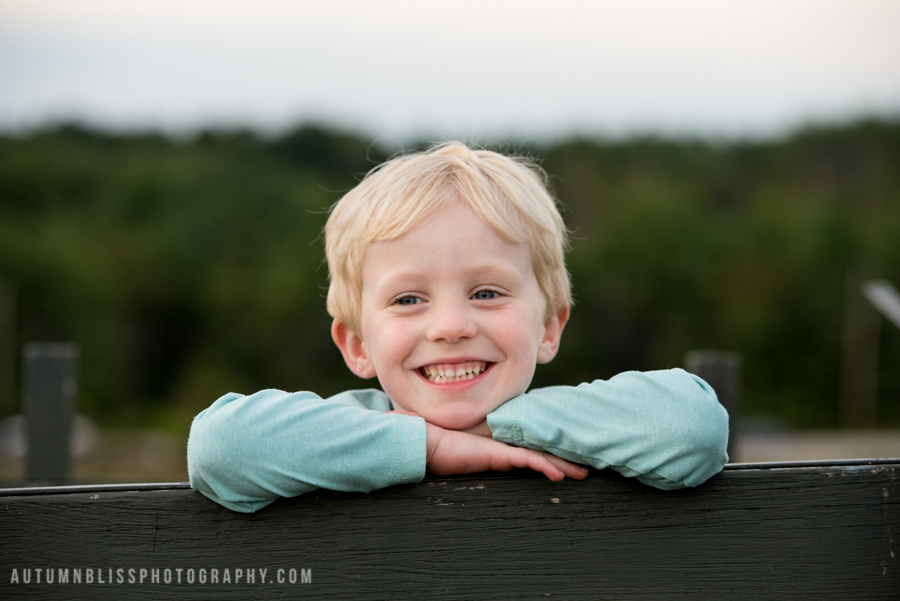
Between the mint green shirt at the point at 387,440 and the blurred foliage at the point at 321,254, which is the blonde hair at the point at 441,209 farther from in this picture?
the blurred foliage at the point at 321,254

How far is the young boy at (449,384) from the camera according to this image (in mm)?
1210

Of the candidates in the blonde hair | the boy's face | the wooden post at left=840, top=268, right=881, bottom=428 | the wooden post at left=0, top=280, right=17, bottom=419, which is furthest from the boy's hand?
the wooden post at left=840, top=268, right=881, bottom=428

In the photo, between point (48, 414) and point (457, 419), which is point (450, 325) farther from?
point (48, 414)

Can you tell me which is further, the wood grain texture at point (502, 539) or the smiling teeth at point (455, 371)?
the smiling teeth at point (455, 371)

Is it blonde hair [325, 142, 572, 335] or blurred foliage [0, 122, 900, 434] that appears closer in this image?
blonde hair [325, 142, 572, 335]

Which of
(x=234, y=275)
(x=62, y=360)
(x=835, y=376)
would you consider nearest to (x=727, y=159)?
(x=835, y=376)

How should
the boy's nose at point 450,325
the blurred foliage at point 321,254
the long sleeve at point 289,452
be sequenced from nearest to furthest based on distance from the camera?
the long sleeve at point 289,452, the boy's nose at point 450,325, the blurred foliage at point 321,254

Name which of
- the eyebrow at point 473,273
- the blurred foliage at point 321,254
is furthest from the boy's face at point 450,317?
the blurred foliage at point 321,254

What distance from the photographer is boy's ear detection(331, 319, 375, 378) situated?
1.70 metres

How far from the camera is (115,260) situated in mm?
51969

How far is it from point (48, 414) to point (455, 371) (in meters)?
2.49

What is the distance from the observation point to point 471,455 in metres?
1.31

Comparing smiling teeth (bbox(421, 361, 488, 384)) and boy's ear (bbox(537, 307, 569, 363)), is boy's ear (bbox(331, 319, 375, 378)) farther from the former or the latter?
boy's ear (bbox(537, 307, 569, 363))

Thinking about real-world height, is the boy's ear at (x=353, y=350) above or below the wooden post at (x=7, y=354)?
above
